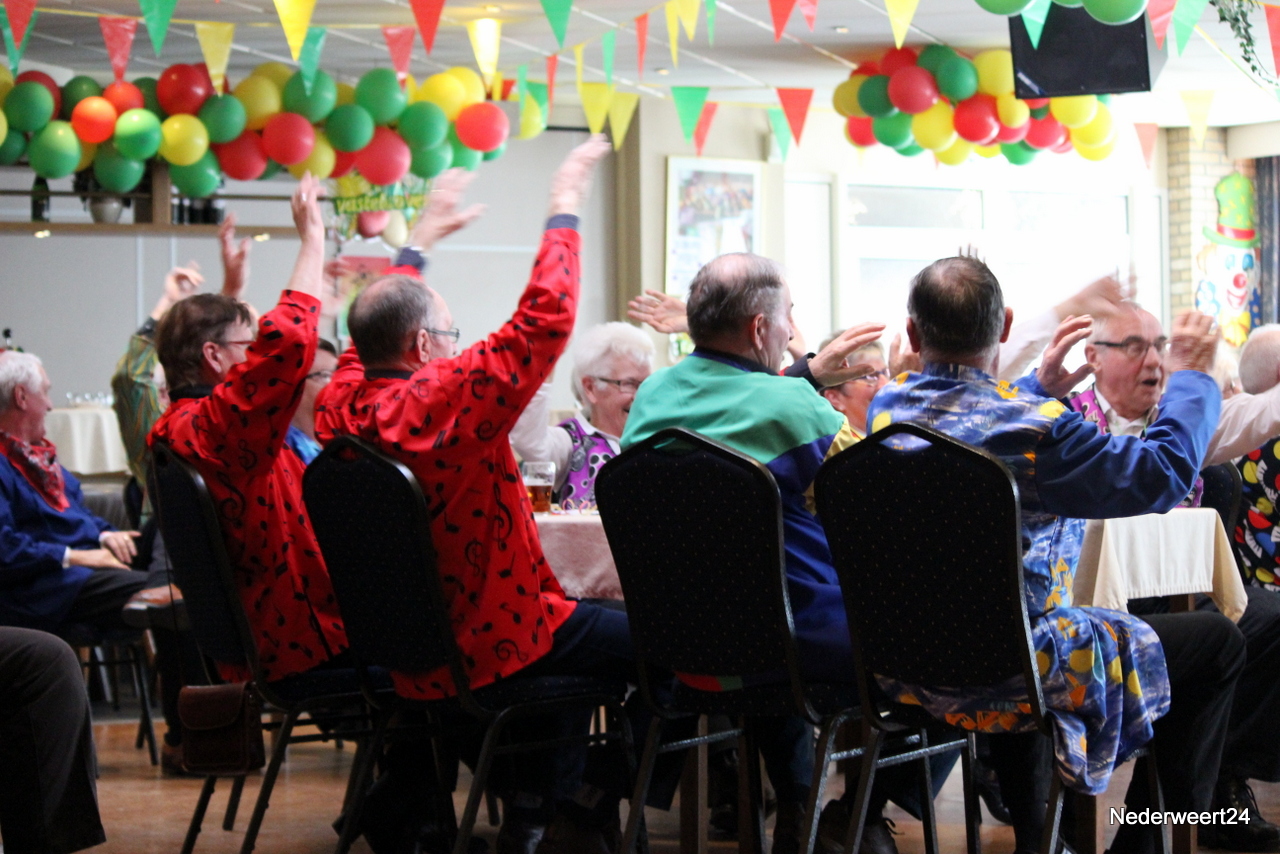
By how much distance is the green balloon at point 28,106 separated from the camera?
6.86 m

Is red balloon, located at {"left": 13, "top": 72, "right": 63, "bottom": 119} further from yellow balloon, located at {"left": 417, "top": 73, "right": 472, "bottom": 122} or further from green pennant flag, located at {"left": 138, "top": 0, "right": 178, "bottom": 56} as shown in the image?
yellow balloon, located at {"left": 417, "top": 73, "right": 472, "bottom": 122}

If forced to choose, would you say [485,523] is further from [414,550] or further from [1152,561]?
[1152,561]

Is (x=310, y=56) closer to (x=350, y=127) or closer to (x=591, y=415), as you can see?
(x=350, y=127)

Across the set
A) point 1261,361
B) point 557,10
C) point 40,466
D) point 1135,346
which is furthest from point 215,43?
point 1261,361

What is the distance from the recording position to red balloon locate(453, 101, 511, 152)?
7488 mm

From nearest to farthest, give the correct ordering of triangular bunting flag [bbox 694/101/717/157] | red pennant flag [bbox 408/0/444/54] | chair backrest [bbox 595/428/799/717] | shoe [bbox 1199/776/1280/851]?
Result: chair backrest [bbox 595/428/799/717]
shoe [bbox 1199/776/1280/851]
red pennant flag [bbox 408/0/444/54]
triangular bunting flag [bbox 694/101/717/157]

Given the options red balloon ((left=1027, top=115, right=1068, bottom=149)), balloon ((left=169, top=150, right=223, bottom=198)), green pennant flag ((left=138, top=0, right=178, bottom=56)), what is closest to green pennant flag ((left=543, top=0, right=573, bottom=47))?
green pennant flag ((left=138, top=0, right=178, bottom=56))

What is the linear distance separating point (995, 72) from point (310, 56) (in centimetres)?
374

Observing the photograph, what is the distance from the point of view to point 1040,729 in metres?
2.06

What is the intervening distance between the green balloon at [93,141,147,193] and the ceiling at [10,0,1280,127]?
2.58 feet

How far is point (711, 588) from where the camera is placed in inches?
88.4

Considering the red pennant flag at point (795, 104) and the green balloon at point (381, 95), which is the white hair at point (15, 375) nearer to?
the green balloon at point (381, 95)

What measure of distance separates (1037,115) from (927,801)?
6.47m

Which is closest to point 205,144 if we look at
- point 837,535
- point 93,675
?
point 93,675
